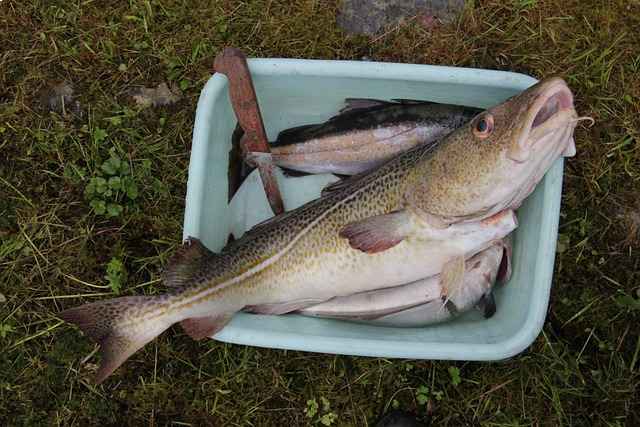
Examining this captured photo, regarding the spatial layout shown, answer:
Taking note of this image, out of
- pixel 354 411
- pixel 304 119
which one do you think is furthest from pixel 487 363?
pixel 304 119

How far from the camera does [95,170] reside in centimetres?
302

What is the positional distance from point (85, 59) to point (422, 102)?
1848 mm

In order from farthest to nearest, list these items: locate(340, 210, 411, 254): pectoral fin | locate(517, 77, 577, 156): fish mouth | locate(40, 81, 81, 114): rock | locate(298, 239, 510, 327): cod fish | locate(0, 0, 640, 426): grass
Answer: locate(40, 81, 81, 114): rock → locate(0, 0, 640, 426): grass → locate(298, 239, 510, 327): cod fish → locate(340, 210, 411, 254): pectoral fin → locate(517, 77, 577, 156): fish mouth

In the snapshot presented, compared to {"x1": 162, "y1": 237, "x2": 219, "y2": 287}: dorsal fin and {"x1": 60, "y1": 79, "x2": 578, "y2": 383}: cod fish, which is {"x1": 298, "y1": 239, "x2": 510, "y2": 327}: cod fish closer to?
{"x1": 60, "y1": 79, "x2": 578, "y2": 383}: cod fish

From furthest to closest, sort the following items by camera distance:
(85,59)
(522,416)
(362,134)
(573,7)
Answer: (85,59) < (573,7) < (522,416) < (362,134)

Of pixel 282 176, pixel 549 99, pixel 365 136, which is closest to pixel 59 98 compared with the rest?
pixel 282 176

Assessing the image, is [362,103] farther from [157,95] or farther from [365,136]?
[157,95]

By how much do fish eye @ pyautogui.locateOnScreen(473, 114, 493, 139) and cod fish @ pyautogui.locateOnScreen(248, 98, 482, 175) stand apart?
413mm

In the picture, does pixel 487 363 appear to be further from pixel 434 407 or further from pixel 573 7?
pixel 573 7

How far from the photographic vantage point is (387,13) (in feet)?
9.91

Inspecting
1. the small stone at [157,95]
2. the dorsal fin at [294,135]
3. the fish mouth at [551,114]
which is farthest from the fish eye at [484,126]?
the small stone at [157,95]

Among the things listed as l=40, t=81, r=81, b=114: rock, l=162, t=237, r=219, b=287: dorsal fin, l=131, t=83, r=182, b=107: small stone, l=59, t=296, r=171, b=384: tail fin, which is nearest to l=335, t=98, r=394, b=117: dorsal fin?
l=162, t=237, r=219, b=287: dorsal fin

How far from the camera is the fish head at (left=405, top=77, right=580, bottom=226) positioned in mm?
1768

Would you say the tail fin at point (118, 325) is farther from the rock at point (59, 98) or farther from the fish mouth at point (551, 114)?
the fish mouth at point (551, 114)
